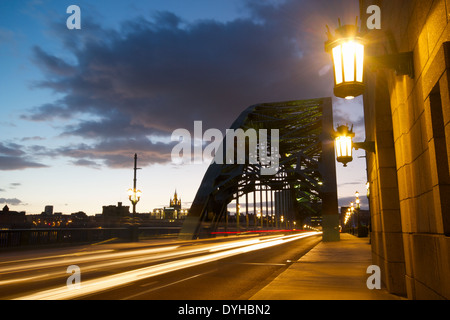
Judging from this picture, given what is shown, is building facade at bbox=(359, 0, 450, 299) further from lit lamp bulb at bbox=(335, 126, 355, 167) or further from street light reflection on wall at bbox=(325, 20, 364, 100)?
lit lamp bulb at bbox=(335, 126, 355, 167)

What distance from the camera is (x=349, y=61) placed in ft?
15.2

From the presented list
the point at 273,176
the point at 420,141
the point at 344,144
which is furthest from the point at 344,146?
the point at 273,176

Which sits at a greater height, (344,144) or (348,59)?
(344,144)

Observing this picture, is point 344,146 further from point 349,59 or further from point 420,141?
point 349,59

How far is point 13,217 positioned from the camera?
123 meters

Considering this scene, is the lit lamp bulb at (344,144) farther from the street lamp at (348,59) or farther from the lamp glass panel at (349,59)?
the lamp glass panel at (349,59)

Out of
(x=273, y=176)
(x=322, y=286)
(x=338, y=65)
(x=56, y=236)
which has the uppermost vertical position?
→ (x=273, y=176)

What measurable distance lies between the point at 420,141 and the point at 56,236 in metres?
25.4

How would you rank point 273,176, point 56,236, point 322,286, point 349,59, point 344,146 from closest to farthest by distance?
point 349,59 → point 322,286 → point 344,146 → point 56,236 → point 273,176

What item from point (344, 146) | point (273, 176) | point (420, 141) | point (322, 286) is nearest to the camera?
point (420, 141)

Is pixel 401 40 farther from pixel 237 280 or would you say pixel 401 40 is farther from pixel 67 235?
pixel 67 235

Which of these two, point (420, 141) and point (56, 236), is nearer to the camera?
point (420, 141)

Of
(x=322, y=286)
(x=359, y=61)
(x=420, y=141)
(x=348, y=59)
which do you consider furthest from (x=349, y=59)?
(x=322, y=286)
